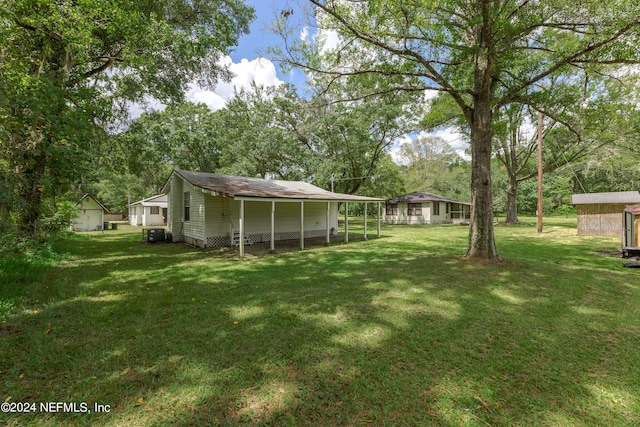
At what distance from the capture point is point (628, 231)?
944cm

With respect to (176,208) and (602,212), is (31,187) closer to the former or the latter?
(176,208)

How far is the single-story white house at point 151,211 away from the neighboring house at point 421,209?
23199 millimetres

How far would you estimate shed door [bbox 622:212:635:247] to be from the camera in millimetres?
9289

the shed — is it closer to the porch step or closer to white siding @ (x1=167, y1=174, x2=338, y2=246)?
white siding @ (x1=167, y1=174, x2=338, y2=246)

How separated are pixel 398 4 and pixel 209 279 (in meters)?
8.00

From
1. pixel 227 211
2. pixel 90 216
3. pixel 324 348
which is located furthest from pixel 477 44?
pixel 90 216

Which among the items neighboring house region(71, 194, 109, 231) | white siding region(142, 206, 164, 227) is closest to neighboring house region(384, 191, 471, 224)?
white siding region(142, 206, 164, 227)

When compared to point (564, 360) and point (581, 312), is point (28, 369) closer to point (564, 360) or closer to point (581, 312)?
point (564, 360)

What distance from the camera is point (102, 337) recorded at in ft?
11.6

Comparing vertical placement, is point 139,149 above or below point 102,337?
above

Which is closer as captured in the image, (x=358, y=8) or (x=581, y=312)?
(x=581, y=312)

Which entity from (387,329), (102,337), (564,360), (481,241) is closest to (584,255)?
(481,241)

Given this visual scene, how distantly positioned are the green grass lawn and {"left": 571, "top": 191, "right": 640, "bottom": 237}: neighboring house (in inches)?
450

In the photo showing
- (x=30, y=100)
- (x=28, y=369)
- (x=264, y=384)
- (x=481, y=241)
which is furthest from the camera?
(x=481, y=241)
